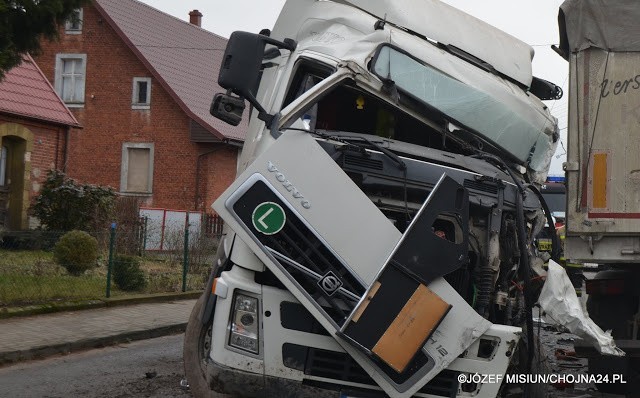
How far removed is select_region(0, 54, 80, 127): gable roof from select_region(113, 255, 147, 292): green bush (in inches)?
326

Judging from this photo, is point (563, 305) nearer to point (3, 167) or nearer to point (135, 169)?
point (3, 167)

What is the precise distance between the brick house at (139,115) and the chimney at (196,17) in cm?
737

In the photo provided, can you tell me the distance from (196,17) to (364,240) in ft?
127

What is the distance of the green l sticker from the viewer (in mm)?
5926

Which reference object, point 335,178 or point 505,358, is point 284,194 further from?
point 505,358

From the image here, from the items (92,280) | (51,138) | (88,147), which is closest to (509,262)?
(92,280)

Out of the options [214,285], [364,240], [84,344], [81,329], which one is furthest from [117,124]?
[364,240]

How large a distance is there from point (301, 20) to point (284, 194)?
7.31 ft

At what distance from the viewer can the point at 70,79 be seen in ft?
116

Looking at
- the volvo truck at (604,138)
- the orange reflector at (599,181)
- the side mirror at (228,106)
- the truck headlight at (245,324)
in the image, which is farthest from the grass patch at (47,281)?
the orange reflector at (599,181)

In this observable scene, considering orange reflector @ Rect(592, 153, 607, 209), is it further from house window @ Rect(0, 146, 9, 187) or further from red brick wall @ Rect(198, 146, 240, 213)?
red brick wall @ Rect(198, 146, 240, 213)

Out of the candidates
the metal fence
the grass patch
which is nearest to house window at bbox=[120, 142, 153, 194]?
the metal fence

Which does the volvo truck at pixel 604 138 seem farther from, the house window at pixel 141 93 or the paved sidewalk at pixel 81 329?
the house window at pixel 141 93

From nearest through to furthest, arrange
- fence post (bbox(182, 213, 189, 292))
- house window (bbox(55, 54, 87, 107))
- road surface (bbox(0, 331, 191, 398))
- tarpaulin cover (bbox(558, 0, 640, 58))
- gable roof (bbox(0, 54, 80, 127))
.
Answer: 1. tarpaulin cover (bbox(558, 0, 640, 58))
2. road surface (bbox(0, 331, 191, 398))
3. fence post (bbox(182, 213, 189, 292))
4. gable roof (bbox(0, 54, 80, 127))
5. house window (bbox(55, 54, 87, 107))
